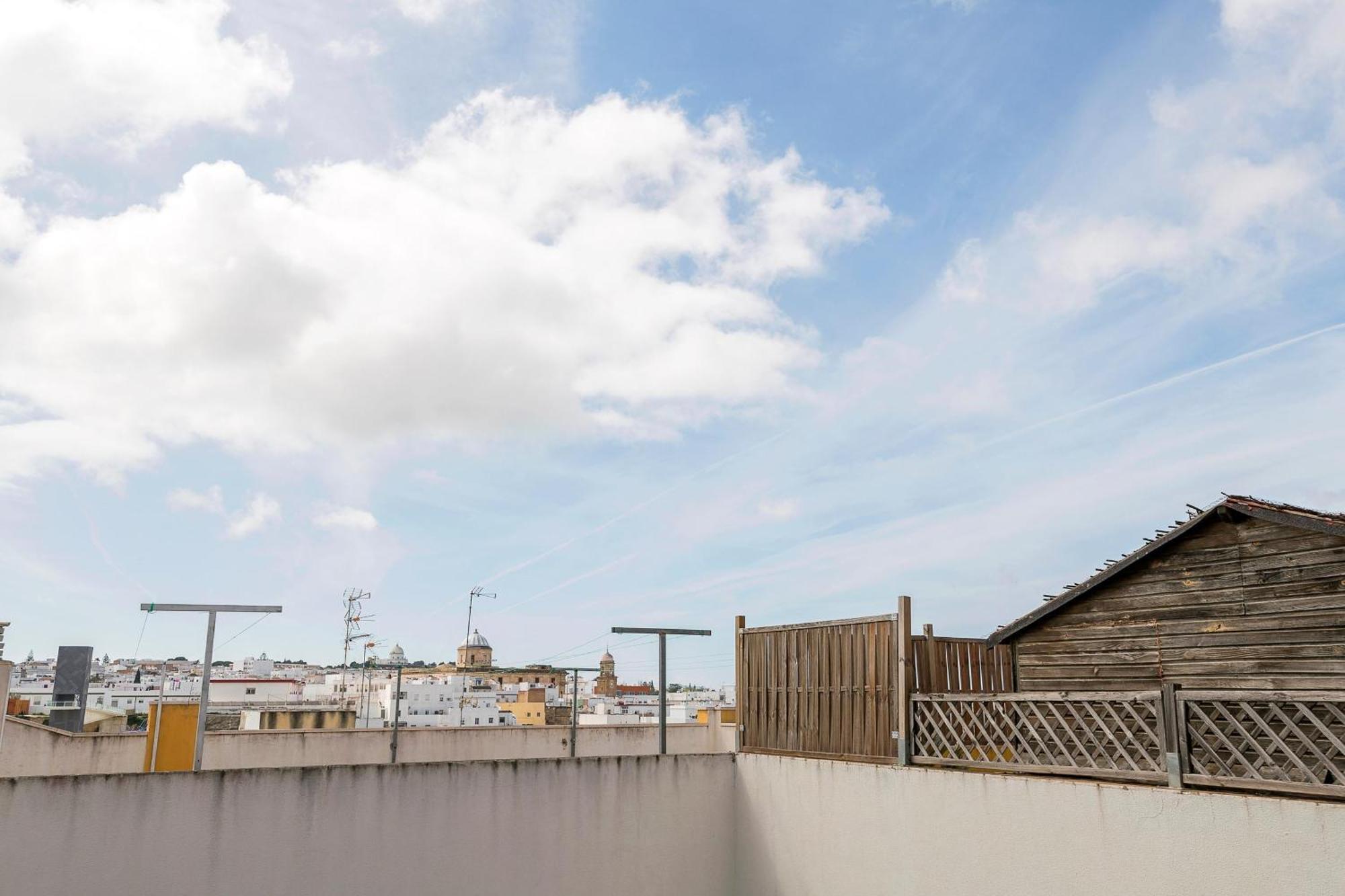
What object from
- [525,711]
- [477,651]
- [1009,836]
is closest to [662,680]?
[1009,836]

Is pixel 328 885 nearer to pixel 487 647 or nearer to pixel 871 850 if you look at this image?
pixel 871 850

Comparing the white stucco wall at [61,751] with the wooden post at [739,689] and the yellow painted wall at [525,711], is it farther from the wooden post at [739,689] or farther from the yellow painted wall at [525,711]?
the yellow painted wall at [525,711]

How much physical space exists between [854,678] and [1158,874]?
422cm

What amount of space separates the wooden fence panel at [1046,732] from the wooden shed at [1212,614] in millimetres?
781

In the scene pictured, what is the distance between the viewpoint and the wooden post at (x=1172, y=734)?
786 centimetres

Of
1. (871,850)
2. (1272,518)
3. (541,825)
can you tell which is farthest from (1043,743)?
(541,825)

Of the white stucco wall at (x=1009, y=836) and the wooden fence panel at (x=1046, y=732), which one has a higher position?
the wooden fence panel at (x=1046, y=732)

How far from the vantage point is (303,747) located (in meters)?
14.7

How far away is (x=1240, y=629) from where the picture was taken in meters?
9.77

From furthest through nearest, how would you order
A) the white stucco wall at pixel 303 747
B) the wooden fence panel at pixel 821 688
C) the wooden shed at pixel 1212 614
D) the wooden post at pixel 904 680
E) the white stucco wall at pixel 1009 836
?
the white stucco wall at pixel 303 747 → the wooden fence panel at pixel 821 688 → the wooden post at pixel 904 680 → the wooden shed at pixel 1212 614 → the white stucco wall at pixel 1009 836

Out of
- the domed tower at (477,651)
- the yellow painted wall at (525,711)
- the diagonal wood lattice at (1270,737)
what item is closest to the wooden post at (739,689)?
the diagonal wood lattice at (1270,737)

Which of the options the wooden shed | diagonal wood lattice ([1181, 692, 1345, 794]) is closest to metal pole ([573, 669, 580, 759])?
the wooden shed

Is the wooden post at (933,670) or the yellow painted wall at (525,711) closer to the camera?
the wooden post at (933,670)

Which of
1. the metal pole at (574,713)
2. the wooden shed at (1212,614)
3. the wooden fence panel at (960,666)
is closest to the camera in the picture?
the wooden shed at (1212,614)
